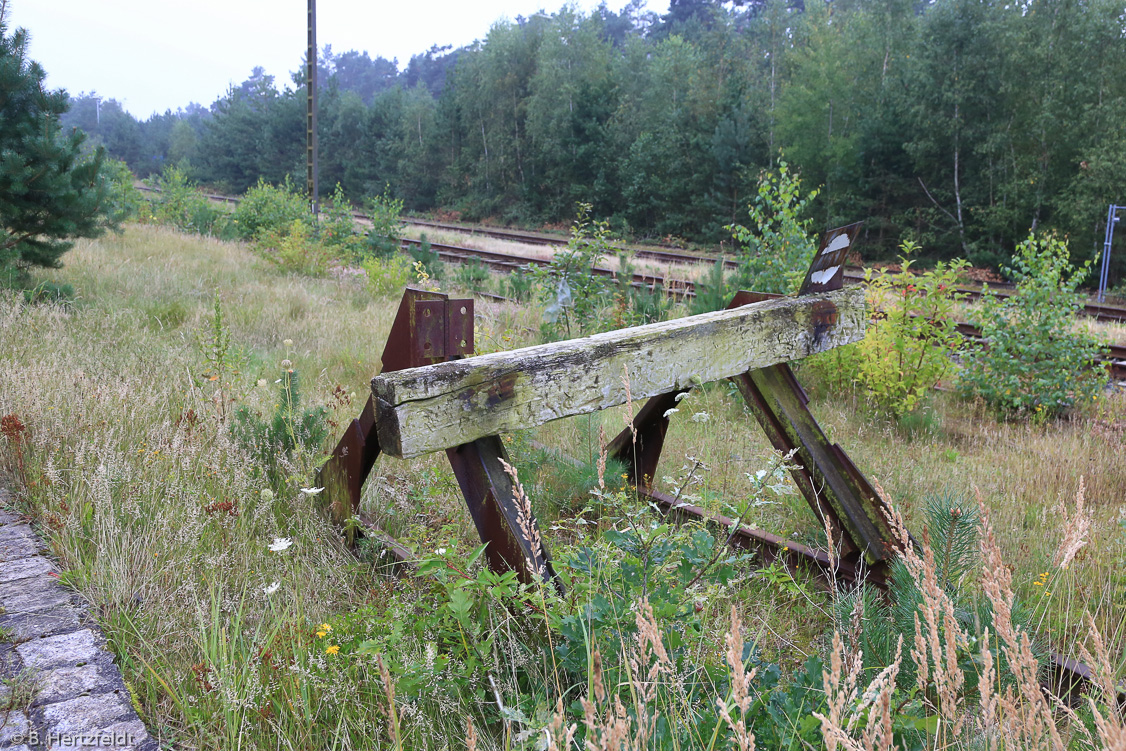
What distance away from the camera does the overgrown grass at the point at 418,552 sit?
1.82m

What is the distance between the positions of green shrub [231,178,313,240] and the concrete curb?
1288 cm

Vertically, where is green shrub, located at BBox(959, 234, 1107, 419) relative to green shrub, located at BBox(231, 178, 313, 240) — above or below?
below

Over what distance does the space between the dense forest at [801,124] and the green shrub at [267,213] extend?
405cm

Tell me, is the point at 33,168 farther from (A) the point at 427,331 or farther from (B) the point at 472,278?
(A) the point at 427,331

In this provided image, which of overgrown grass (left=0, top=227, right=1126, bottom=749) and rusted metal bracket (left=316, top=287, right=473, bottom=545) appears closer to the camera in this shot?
overgrown grass (left=0, top=227, right=1126, bottom=749)

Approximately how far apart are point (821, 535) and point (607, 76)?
39.5 metres

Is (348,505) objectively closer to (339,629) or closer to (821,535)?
(339,629)

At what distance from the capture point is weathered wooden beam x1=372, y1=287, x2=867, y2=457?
6.40ft

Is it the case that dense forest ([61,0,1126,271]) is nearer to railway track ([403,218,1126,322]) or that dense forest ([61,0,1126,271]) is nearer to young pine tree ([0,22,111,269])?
railway track ([403,218,1126,322])

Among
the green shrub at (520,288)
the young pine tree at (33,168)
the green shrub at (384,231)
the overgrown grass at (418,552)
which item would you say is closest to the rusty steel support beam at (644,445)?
the overgrown grass at (418,552)

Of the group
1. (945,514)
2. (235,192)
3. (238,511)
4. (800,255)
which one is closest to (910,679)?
(945,514)

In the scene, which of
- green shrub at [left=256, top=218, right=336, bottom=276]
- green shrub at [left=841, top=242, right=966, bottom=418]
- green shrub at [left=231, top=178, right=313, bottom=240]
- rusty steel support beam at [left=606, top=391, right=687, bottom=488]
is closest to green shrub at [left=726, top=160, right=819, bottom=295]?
green shrub at [left=841, top=242, right=966, bottom=418]

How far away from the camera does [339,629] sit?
209cm

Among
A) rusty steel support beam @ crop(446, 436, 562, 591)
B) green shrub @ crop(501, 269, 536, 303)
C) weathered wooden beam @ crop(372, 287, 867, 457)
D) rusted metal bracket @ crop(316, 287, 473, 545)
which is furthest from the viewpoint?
green shrub @ crop(501, 269, 536, 303)
